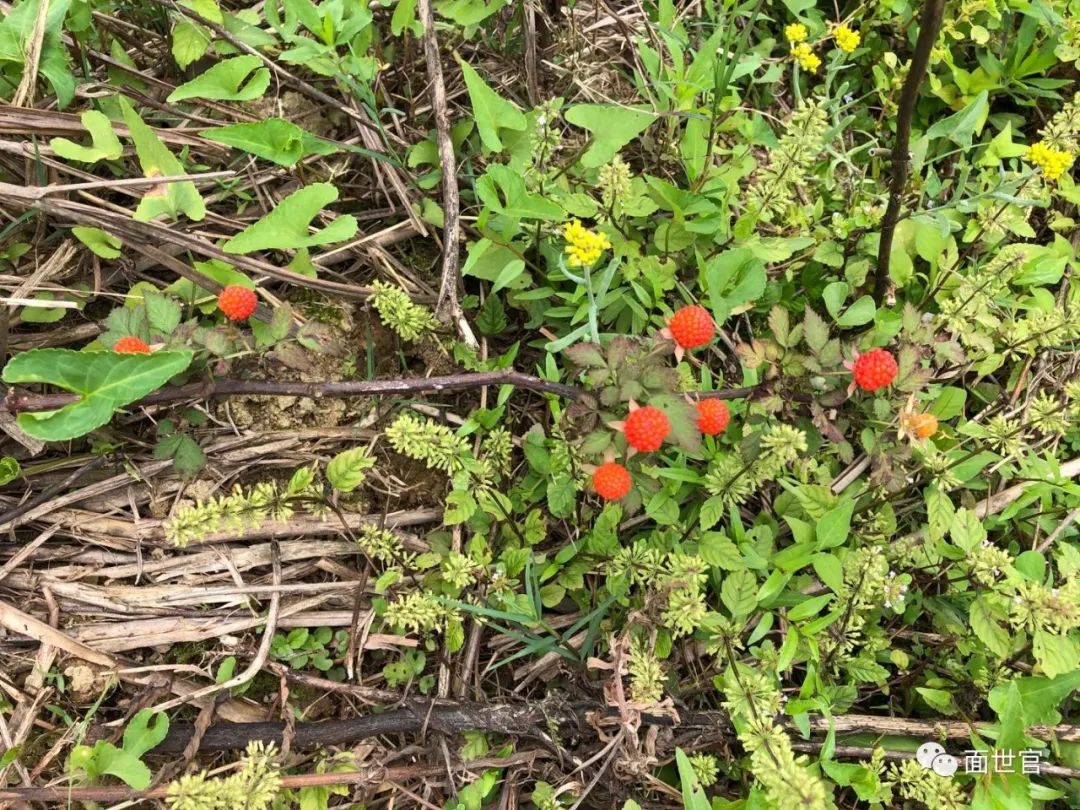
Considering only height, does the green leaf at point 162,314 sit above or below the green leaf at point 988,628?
above

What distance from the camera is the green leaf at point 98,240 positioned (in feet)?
7.36

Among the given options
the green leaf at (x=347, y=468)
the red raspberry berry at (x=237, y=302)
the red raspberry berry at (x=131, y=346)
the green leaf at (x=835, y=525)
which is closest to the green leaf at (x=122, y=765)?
the green leaf at (x=347, y=468)

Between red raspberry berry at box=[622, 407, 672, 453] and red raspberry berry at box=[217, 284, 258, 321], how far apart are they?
106 centimetres

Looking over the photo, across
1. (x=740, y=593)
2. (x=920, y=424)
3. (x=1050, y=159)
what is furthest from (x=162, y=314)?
(x=1050, y=159)

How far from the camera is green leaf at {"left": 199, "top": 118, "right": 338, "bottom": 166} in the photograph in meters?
2.20

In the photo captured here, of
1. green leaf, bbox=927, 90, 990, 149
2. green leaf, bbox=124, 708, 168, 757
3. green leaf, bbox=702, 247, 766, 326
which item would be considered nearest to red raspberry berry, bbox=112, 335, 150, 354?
green leaf, bbox=124, 708, 168, 757

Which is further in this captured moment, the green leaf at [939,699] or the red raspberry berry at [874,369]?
the green leaf at [939,699]

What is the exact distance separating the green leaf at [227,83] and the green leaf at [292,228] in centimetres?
39

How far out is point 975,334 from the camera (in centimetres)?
225

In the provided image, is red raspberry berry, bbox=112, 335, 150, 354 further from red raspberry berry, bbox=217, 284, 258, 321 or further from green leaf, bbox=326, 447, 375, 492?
green leaf, bbox=326, 447, 375, 492

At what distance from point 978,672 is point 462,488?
162 centimetres

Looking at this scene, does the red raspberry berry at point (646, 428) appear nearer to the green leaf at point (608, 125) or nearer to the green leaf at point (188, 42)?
the green leaf at point (608, 125)

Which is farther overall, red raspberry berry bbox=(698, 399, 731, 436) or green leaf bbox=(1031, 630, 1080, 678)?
green leaf bbox=(1031, 630, 1080, 678)

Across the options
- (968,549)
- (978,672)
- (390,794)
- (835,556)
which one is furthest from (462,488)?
(978,672)
